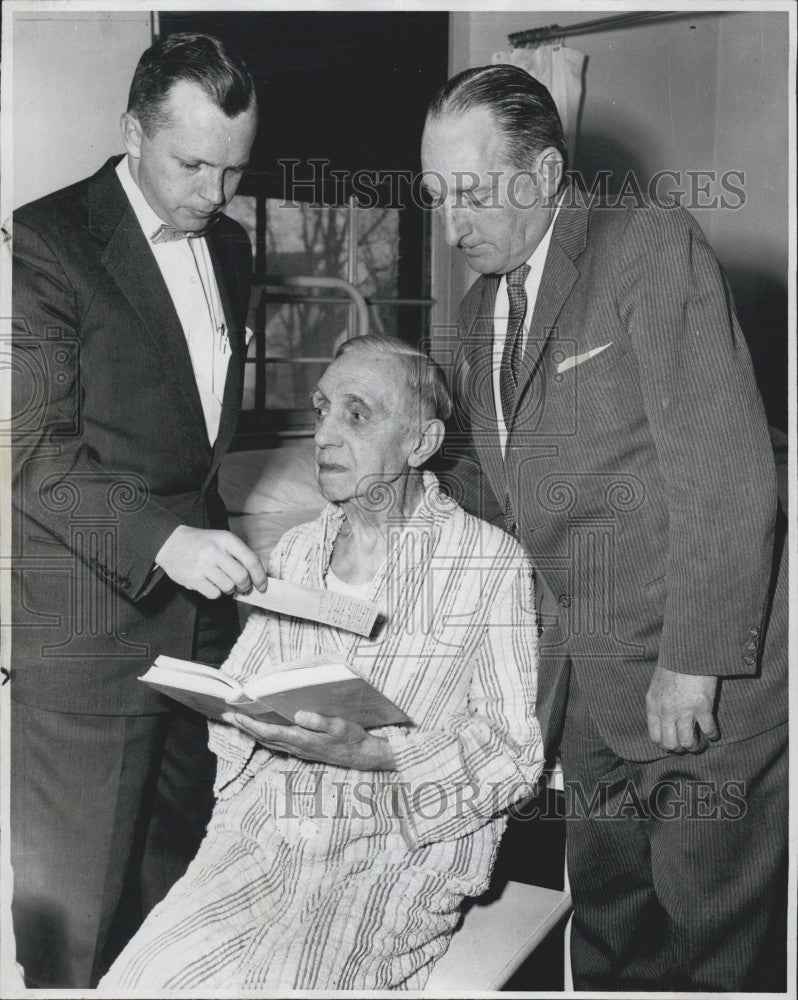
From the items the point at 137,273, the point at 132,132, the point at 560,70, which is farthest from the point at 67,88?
the point at 560,70

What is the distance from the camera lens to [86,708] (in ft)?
5.32

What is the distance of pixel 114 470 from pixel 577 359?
85 cm

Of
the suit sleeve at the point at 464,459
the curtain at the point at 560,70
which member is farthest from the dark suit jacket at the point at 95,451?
the curtain at the point at 560,70

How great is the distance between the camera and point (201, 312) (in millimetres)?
1686

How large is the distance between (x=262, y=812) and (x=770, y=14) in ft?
5.82

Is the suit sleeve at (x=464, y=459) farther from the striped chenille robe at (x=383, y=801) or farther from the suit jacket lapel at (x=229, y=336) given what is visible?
the suit jacket lapel at (x=229, y=336)

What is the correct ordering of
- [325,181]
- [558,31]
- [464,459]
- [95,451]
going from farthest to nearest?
[558,31] → [325,181] → [464,459] → [95,451]

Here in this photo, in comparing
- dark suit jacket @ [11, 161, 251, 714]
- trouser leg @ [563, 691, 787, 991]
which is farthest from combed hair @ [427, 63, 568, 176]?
trouser leg @ [563, 691, 787, 991]

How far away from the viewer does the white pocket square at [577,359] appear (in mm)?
1488

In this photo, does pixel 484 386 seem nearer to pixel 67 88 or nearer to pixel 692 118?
pixel 67 88

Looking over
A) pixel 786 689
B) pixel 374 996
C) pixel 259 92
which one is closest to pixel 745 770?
pixel 786 689

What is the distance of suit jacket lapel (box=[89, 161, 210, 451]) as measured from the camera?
5.09ft

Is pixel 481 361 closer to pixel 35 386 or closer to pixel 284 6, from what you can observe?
pixel 284 6

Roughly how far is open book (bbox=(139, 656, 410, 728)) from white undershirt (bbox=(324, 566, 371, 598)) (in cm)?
30
